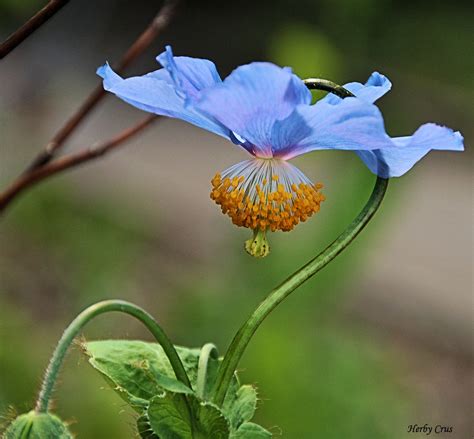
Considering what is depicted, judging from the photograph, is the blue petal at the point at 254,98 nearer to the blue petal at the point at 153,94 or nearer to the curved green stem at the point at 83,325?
the blue petal at the point at 153,94

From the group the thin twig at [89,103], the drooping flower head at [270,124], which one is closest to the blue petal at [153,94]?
the drooping flower head at [270,124]

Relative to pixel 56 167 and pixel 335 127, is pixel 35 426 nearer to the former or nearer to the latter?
pixel 335 127

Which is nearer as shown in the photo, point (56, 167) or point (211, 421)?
point (211, 421)

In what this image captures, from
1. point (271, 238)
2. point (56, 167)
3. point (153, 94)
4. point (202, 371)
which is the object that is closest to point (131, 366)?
point (202, 371)

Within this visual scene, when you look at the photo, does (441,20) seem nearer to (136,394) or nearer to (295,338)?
(295,338)

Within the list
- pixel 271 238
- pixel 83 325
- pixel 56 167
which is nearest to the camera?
pixel 83 325

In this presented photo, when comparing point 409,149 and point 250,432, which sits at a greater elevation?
point 409,149

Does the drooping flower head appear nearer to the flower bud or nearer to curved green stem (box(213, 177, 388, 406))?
curved green stem (box(213, 177, 388, 406))
